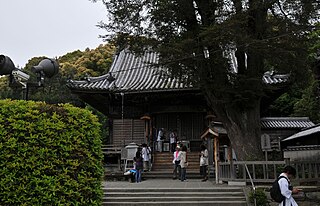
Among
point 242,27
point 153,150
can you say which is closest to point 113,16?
point 242,27

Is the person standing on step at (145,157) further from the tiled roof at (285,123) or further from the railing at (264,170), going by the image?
the tiled roof at (285,123)

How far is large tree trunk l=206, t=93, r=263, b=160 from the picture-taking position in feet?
39.7

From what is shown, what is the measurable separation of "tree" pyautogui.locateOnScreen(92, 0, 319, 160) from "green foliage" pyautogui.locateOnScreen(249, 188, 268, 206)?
231cm

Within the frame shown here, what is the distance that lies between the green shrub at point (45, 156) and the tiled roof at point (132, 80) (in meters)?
9.70

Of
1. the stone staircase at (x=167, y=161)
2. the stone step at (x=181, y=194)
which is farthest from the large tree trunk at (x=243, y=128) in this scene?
the stone staircase at (x=167, y=161)

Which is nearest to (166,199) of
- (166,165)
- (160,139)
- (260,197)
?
(260,197)

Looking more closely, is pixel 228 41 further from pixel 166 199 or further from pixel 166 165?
pixel 166 165

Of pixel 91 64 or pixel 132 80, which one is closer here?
pixel 132 80

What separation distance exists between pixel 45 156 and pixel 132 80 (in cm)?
1543

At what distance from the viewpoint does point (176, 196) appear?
10.9 metres

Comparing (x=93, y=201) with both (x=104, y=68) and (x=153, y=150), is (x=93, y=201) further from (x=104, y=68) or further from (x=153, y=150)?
(x=104, y=68)

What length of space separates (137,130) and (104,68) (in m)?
19.4

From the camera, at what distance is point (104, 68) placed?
44594 mm

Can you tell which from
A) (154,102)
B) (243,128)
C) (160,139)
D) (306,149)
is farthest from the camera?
Answer: (154,102)
